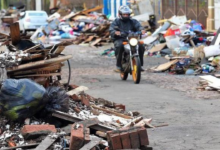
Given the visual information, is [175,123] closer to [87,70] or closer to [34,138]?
[34,138]

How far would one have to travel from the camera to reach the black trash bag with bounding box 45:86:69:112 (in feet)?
29.8

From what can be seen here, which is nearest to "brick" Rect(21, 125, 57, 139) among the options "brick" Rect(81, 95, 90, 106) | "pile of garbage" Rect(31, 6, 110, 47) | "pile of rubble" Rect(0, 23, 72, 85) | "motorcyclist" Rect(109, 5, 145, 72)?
"pile of rubble" Rect(0, 23, 72, 85)

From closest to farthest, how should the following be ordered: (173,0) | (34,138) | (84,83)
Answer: (34,138) → (84,83) → (173,0)

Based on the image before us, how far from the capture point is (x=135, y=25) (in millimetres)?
16141

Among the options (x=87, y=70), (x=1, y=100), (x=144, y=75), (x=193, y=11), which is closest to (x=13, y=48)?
(x=1, y=100)

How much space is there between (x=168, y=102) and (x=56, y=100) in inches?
138

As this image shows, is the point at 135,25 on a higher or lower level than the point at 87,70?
higher

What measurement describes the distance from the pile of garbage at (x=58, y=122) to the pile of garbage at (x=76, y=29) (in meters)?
22.3

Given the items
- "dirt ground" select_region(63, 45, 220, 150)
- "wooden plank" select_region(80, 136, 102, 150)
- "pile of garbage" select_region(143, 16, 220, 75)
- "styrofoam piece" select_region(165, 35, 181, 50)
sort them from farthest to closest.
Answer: "styrofoam piece" select_region(165, 35, 181, 50) < "pile of garbage" select_region(143, 16, 220, 75) < "dirt ground" select_region(63, 45, 220, 150) < "wooden plank" select_region(80, 136, 102, 150)

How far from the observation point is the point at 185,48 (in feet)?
70.8

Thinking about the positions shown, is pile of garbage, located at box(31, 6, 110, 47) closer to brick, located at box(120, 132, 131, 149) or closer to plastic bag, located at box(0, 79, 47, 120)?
plastic bag, located at box(0, 79, 47, 120)

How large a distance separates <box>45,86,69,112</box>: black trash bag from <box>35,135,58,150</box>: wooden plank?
133 cm

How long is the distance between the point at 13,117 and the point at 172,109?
349cm

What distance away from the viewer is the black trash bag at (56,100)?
29.8 feet
